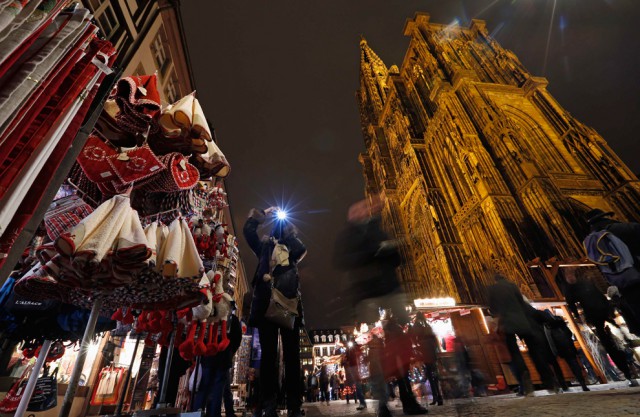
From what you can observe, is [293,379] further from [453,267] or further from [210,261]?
[453,267]

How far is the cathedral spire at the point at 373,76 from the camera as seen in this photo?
39.0 metres

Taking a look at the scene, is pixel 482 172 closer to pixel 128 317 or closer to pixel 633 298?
pixel 633 298

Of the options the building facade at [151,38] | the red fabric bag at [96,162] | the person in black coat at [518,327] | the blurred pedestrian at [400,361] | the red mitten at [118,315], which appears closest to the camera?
the red fabric bag at [96,162]

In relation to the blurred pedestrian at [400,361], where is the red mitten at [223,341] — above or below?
above

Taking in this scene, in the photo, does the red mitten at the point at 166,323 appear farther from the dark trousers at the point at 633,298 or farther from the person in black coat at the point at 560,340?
the person in black coat at the point at 560,340

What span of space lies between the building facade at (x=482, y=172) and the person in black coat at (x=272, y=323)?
13.1 metres

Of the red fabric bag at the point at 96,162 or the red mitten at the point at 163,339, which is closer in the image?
the red fabric bag at the point at 96,162

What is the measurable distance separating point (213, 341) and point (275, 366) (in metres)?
0.73

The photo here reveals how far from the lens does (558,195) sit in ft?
51.1

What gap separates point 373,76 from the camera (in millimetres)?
41625

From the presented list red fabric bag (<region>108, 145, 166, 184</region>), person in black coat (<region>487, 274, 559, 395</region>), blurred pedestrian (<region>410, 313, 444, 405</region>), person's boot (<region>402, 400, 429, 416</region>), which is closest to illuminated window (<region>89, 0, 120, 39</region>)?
red fabric bag (<region>108, 145, 166, 184</region>)

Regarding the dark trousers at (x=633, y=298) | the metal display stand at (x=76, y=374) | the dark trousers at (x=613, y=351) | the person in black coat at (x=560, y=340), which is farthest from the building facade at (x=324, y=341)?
the metal display stand at (x=76, y=374)

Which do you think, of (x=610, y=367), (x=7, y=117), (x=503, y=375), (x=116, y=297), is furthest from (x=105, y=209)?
(x=610, y=367)

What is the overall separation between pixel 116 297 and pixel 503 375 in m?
10.1
